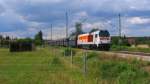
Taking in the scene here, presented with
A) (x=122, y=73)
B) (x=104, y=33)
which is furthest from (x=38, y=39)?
(x=122, y=73)

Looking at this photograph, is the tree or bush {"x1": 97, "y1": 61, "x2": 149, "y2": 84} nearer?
bush {"x1": 97, "y1": 61, "x2": 149, "y2": 84}

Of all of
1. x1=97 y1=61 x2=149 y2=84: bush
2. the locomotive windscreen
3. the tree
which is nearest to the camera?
x1=97 y1=61 x2=149 y2=84: bush

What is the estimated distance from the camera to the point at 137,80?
19.1m

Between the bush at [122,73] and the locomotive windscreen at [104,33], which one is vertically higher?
the locomotive windscreen at [104,33]

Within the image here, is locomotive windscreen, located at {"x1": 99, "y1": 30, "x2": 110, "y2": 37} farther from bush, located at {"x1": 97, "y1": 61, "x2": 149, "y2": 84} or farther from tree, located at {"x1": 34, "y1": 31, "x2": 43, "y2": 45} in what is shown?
tree, located at {"x1": 34, "y1": 31, "x2": 43, "y2": 45}

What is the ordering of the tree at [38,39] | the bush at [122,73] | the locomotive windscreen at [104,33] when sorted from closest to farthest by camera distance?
the bush at [122,73] → the locomotive windscreen at [104,33] → the tree at [38,39]

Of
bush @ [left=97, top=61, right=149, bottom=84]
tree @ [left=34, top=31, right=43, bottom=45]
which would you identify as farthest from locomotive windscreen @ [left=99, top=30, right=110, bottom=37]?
tree @ [left=34, top=31, right=43, bottom=45]

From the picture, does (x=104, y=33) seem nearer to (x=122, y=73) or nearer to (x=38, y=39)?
(x=122, y=73)

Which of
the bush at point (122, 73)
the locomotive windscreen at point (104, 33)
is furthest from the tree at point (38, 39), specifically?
the bush at point (122, 73)

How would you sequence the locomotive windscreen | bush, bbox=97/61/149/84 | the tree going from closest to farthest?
bush, bbox=97/61/149/84
the locomotive windscreen
the tree

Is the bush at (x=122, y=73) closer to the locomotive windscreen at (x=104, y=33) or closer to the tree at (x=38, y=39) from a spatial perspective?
the locomotive windscreen at (x=104, y=33)

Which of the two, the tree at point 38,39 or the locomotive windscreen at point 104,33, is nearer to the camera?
the locomotive windscreen at point 104,33

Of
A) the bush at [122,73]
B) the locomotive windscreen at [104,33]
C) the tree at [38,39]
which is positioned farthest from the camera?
the tree at [38,39]

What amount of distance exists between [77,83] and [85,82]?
36cm
